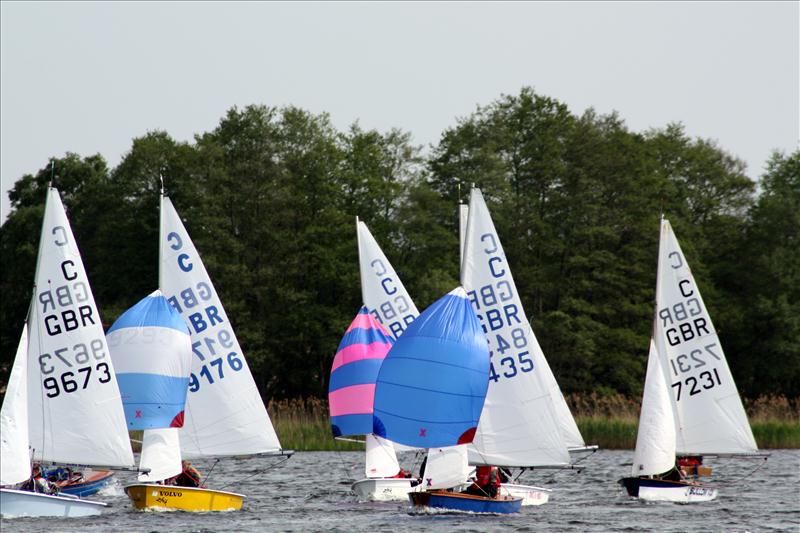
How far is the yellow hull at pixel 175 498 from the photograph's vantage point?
2869cm

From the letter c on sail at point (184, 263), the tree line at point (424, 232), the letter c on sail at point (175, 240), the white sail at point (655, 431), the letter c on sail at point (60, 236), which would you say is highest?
the tree line at point (424, 232)

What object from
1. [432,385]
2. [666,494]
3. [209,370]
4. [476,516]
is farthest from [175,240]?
[666,494]

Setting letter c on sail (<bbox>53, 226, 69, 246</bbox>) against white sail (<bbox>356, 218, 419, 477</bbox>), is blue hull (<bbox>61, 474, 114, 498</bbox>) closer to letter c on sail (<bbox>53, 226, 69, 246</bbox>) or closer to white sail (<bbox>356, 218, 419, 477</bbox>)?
white sail (<bbox>356, 218, 419, 477</bbox>)

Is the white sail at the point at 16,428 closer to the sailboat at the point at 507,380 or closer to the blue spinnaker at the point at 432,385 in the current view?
the blue spinnaker at the point at 432,385

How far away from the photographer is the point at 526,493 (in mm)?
30859

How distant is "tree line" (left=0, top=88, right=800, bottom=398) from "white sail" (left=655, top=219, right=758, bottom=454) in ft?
81.2

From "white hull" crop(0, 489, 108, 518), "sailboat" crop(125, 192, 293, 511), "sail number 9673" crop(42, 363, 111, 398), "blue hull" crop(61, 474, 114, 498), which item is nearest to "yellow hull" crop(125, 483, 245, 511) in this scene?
"white hull" crop(0, 489, 108, 518)

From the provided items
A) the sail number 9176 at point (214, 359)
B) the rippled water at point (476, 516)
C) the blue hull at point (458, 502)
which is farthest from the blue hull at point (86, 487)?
the blue hull at point (458, 502)

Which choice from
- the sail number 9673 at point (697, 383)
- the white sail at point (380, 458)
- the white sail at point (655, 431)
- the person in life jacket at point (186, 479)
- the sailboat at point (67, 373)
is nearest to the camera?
the sailboat at point (67, 373)

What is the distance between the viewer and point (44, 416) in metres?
27.5

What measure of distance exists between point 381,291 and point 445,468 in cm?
909

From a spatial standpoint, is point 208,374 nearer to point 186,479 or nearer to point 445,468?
point 186,479

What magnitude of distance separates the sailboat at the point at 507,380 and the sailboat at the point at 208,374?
4681 mm

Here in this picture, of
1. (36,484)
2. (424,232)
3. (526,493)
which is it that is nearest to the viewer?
(36,484)
